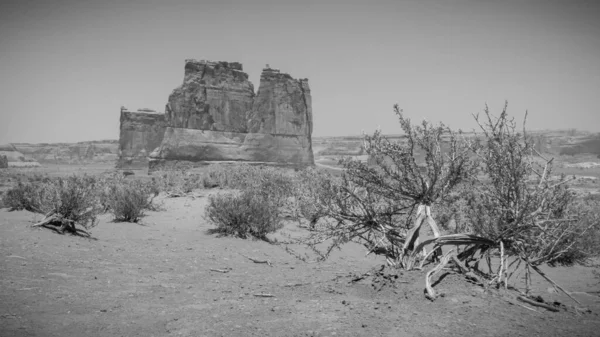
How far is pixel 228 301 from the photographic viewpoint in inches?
166

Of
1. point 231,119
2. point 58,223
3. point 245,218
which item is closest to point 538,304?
point 245,218

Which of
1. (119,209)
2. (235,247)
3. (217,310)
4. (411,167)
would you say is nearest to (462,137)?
(411,167)

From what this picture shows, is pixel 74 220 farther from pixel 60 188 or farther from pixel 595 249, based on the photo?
pixel 595 249

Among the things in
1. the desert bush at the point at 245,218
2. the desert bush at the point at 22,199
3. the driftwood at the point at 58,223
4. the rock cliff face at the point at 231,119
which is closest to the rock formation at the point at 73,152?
the rock cliff face at the point at 231,119

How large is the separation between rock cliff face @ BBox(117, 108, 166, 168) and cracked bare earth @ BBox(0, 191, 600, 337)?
61.4 m

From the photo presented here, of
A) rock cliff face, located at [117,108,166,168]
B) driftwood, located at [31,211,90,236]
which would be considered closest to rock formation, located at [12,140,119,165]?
rock cliff face, located at [117,108,166,168]

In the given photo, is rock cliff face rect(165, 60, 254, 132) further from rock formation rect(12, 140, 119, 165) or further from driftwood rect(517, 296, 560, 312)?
rock formation rect(12, 140, 119, 165)

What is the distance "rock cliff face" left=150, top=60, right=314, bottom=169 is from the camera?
43.9 meters

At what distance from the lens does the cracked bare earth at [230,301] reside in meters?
3.19

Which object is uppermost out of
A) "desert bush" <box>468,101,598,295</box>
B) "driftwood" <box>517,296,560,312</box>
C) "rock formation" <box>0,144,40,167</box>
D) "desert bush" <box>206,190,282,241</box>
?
"desert bush" <box>468,101,598,295</box>

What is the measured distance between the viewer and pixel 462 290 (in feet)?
12.5

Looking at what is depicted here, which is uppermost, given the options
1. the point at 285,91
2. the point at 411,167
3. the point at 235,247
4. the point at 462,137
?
the point at 285,91

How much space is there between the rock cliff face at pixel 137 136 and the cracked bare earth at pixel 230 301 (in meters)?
61.4

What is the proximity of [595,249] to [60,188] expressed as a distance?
1205cm
